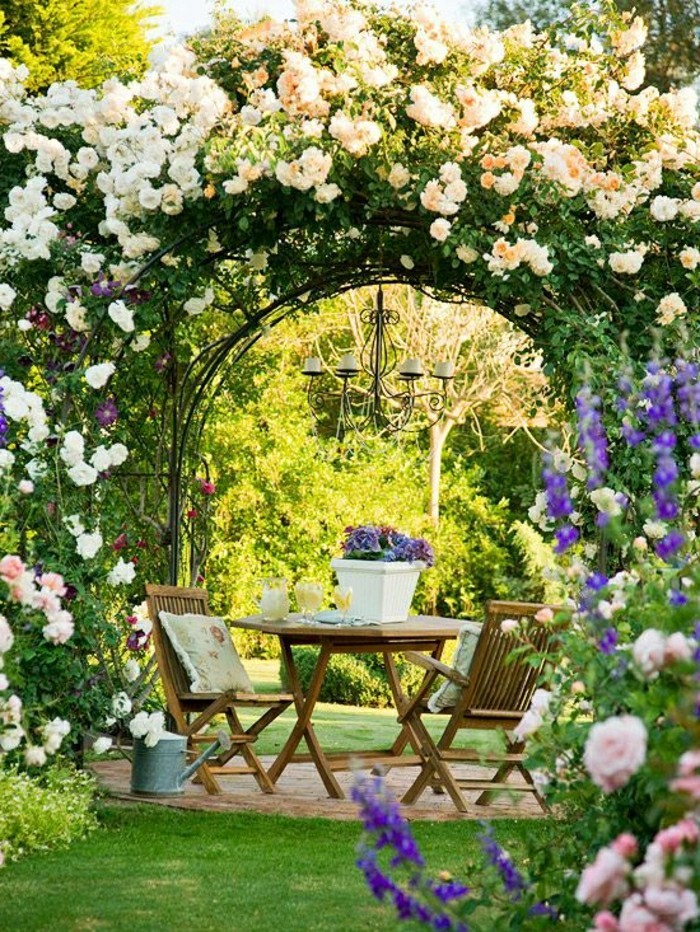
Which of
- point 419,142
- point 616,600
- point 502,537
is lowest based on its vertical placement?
point 502,537

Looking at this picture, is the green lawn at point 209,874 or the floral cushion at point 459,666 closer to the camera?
the green lawn at point 209,874

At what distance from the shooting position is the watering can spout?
18.7ft

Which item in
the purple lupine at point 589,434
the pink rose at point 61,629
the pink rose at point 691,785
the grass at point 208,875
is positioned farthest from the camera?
the pink rose at point 61,629

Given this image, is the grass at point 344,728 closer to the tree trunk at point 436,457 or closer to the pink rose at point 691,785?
the tree trunk at point 436,457

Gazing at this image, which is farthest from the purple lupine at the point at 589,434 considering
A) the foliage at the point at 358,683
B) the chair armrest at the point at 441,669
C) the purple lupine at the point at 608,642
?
the foliage at the point at 358,683

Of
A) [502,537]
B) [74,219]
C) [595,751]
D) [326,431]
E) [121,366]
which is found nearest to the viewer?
[595,751]

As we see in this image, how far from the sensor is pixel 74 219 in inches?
243

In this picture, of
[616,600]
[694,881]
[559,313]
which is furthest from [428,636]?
[694,881]

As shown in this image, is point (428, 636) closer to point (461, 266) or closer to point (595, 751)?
point (461, 266)

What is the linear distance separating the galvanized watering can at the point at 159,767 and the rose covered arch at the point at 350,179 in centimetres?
111

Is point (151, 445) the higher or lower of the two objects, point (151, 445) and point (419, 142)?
the lower

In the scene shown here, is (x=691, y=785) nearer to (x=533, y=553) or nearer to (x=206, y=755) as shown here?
(x=206, y=755)

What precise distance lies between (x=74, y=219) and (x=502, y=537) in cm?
935

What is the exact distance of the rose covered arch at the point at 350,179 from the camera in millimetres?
5566
